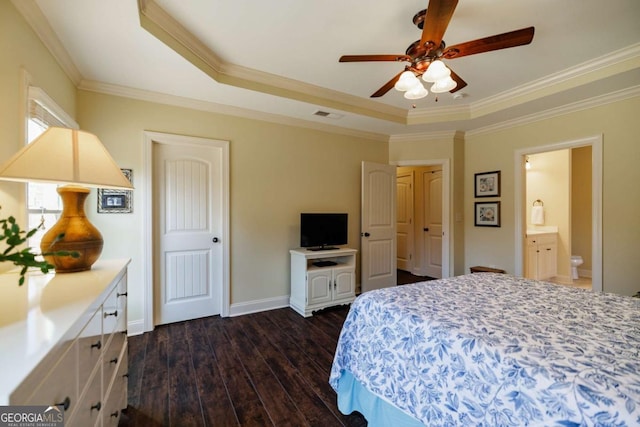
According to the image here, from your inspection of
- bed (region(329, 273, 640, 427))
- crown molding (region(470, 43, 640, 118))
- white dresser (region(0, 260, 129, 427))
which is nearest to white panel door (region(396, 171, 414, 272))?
crown molding (region(470, 43, 640, 118))

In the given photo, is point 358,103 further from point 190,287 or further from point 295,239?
point 190,287

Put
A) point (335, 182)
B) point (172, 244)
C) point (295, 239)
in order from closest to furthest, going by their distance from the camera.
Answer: point (172, 244)
point (295, 239)
point (335, 182)

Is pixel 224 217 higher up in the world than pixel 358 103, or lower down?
lower down

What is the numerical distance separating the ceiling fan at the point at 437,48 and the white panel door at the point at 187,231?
6.89 ft

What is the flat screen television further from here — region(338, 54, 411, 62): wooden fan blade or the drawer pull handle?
the drawer pull handle

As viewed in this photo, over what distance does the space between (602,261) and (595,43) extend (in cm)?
220

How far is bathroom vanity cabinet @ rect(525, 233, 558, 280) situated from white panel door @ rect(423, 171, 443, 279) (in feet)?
4.39

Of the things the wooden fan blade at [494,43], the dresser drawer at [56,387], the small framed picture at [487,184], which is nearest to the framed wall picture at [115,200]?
the dresser drawer at [56,387]

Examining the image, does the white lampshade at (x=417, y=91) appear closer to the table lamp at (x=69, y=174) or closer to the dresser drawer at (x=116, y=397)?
the table lamp at (x=69, y=174)

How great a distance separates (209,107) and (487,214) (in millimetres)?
4088

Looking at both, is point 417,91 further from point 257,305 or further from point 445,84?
point 257,305

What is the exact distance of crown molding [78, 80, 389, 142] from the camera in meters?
2.74

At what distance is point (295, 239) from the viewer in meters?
3.82

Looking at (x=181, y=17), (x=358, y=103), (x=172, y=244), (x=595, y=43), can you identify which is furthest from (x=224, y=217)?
(x=595, y=43)
